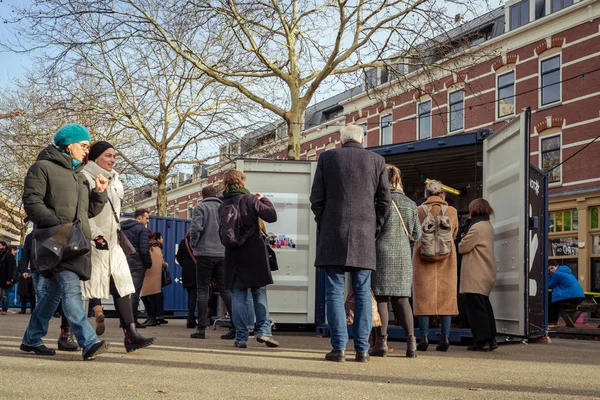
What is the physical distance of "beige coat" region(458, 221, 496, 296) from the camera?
29.5 feet

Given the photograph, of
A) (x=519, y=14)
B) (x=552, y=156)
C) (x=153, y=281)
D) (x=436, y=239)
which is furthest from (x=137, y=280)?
(x=519, y=14)

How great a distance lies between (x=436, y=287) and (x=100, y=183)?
3650 millimetres

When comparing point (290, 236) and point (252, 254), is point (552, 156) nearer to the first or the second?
point (290, 236)

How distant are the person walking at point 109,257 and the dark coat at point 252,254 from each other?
1.51m

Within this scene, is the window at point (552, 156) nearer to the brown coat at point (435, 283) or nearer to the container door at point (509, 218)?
the container door at point (509, 218)

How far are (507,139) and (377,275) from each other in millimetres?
2968

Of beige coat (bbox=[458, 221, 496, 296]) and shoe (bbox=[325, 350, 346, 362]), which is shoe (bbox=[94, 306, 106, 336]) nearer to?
shoe (bbox=[325, 350, 346, 362])

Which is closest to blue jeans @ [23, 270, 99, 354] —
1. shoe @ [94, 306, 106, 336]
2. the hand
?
shoe @ [94, 306, 106, 336]

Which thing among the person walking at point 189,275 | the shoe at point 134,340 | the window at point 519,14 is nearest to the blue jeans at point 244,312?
the shoe at point 134,340

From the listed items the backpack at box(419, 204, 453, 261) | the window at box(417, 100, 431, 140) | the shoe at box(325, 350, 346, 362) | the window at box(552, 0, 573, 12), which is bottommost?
the shoe at box(325, 350, 346, 362)

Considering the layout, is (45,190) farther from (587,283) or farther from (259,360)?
(587,283)

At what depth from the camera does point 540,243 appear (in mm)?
10336

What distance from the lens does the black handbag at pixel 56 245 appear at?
20.4 ft

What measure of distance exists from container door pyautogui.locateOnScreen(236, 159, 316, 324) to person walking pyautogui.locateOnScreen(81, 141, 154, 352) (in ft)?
15.5
